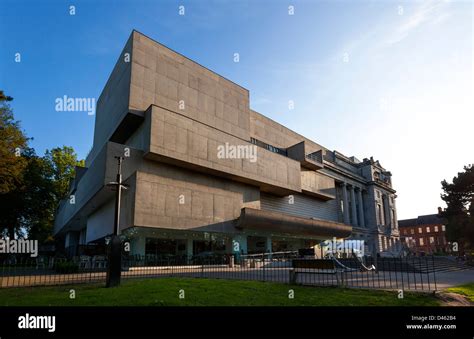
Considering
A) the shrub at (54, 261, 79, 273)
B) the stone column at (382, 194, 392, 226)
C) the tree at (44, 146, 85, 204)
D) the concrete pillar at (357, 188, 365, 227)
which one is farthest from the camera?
the stone column at (382, 194, 392, 226)

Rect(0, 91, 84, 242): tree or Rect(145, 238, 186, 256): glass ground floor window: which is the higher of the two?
Rect(0, 91, 84, 242): tree

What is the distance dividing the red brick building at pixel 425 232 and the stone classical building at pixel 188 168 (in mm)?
66759

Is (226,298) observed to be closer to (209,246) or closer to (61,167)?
(209,246)

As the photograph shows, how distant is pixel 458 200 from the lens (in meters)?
48.7

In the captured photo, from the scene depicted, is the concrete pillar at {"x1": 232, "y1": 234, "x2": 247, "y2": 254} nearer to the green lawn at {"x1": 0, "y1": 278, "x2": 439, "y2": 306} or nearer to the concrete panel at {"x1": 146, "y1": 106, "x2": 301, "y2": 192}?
the concrete panel at {"x1": 146, "y1": 106, "x2": 301, "y2": 192}

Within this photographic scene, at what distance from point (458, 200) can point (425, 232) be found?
69177mm

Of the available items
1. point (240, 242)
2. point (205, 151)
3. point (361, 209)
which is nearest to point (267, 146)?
point (205, 151)

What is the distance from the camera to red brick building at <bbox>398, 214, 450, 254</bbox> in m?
103

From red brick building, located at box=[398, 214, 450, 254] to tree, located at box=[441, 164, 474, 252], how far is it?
54.6m

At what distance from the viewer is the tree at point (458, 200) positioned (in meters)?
44.3

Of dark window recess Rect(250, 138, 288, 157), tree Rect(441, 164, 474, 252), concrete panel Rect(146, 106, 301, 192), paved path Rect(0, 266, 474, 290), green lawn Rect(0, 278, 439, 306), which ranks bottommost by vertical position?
paved path Rect(0, 266, 474, 290)

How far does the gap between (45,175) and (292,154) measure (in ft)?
146

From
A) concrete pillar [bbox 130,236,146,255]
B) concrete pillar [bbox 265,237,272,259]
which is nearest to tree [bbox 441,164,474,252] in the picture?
concrete pillar [bbox 265,237,272,259]
